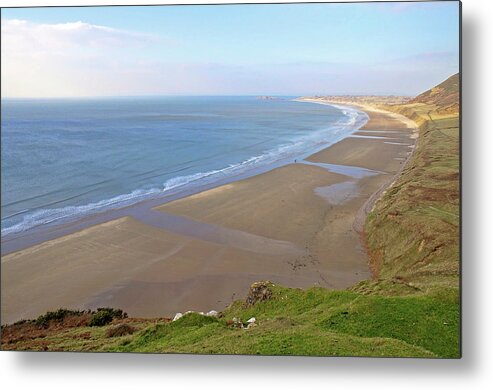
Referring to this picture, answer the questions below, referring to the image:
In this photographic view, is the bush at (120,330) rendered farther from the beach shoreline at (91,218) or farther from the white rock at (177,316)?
the beach shoreline at (91,218)

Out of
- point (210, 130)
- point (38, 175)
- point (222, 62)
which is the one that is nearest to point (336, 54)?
point (222, 62)

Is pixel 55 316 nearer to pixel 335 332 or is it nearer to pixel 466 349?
pixel 335 332

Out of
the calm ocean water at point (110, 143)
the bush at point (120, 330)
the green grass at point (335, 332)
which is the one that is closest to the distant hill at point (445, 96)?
the calm ocean water at point (110, 143)

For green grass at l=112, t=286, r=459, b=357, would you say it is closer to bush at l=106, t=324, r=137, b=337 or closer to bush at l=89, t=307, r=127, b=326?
bush at l=106, t=324, r=137, b=337

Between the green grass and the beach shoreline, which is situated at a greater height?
the beach shoreline

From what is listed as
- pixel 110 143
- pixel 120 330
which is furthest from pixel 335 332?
pixel 110 143

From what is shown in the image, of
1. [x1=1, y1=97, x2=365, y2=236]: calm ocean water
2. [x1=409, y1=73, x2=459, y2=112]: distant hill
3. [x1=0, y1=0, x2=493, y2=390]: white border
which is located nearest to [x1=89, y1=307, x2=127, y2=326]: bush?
[x1=0, y1=0, x2=493, y2=390]: white border
